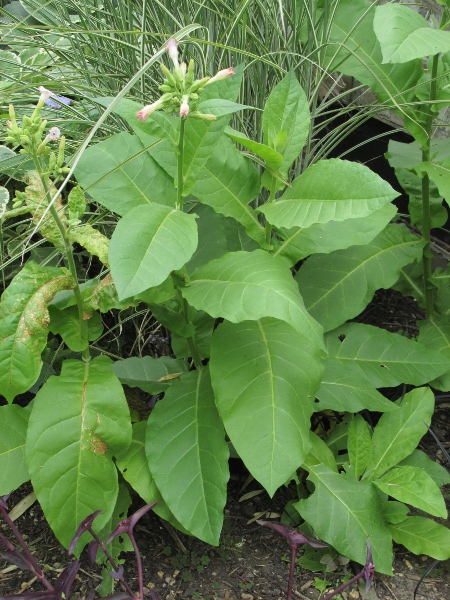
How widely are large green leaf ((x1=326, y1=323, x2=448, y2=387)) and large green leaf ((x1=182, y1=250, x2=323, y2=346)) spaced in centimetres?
45

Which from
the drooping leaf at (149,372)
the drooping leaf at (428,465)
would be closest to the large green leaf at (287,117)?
the drooping leaf at (149,372)

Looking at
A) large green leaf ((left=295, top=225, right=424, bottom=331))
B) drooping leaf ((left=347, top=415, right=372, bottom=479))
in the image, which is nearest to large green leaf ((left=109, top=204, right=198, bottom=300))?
large green leaf ((left=295, top=225, right=424, bottom=331))

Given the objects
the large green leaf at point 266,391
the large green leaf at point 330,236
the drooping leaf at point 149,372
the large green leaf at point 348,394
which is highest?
the large green leaf at point 330,236

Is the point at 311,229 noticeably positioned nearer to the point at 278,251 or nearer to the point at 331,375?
the point at 278,251

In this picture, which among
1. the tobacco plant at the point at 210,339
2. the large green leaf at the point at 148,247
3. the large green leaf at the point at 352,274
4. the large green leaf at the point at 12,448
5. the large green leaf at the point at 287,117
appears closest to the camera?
the large green leaf at the point at 148,247

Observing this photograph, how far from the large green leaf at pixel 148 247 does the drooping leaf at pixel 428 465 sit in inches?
33.7

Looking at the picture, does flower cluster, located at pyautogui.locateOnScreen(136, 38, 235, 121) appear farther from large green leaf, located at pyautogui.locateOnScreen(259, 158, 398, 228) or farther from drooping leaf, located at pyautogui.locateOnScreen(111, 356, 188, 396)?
drooping leaf, located at pyautogui.locateOnScreen(111, 356, 188, 396)

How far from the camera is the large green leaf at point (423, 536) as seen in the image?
147 cm

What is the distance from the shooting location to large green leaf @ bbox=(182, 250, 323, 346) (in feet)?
3.86

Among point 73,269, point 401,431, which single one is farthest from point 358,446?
point 73,269

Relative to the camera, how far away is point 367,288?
175 centimetres

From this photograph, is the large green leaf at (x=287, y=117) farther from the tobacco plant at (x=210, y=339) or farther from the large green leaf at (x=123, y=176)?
the large green leaf at (x=123, y=176)

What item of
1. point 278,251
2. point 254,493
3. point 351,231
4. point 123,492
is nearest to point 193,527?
point 123,492

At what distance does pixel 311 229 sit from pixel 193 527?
0.76 m
